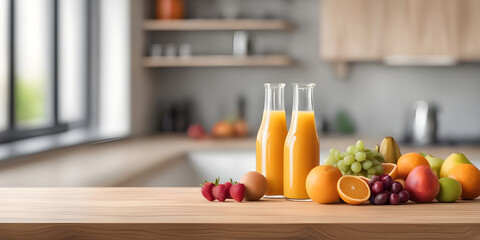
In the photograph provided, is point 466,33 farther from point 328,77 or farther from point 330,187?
point 330,187

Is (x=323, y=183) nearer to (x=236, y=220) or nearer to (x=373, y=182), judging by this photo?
(x=373, y=182)

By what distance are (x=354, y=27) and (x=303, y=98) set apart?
2.63 m

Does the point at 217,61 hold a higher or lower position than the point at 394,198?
higher

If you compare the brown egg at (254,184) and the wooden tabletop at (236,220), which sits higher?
the brown egg at (254,184)

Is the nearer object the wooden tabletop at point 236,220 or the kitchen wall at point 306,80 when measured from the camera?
the wooden tabletop at point 236,220

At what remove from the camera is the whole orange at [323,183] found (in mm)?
1193

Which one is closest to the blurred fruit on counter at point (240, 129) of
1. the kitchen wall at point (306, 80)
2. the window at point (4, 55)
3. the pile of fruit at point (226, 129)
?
the pile of fruit at point (226, 129)

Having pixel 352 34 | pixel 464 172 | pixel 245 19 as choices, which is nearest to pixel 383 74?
pixel 352 34

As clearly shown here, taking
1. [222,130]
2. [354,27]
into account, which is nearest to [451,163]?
[354,27]

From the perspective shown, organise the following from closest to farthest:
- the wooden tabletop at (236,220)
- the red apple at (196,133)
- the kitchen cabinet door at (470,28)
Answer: the wooden tabletop at (236,220), the kitchen cabinet door at (470,28), the red apple at (196,133)

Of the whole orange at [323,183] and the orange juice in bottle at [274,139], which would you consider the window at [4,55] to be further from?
the whole orange at [323,183]

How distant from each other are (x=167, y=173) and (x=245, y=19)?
5.34ft

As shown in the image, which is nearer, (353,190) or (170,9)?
(353,190)

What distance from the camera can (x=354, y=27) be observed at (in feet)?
12.3
